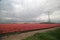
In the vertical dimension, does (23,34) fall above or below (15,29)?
below

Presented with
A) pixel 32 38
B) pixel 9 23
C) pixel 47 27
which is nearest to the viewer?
pixel 9 23

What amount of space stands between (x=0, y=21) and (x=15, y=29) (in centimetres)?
90

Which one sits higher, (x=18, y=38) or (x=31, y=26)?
(x=31, y=26)

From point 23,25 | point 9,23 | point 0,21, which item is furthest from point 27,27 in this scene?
point 0,21

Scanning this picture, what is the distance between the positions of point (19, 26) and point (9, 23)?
2.03 ft

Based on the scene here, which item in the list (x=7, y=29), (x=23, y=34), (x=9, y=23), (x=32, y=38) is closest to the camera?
(x=7, y=29)

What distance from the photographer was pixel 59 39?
7.51 m

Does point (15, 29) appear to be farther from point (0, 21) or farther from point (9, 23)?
point (0, 21)

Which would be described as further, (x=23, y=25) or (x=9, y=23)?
(x=23, y=25)

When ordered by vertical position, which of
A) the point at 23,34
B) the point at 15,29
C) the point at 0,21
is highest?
the point at 0,21

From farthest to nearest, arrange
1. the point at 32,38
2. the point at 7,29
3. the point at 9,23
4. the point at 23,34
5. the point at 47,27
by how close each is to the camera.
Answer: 1. the point at 47,27
2. the point at 23,34
3. the point at 32,38
4. the point at 9,23
5. the point at 7,29

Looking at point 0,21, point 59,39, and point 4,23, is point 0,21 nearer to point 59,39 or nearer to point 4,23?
point 4,23

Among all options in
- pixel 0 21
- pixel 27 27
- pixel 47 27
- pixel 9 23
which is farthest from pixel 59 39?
pixel 0 21

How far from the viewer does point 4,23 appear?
5.86 meters
